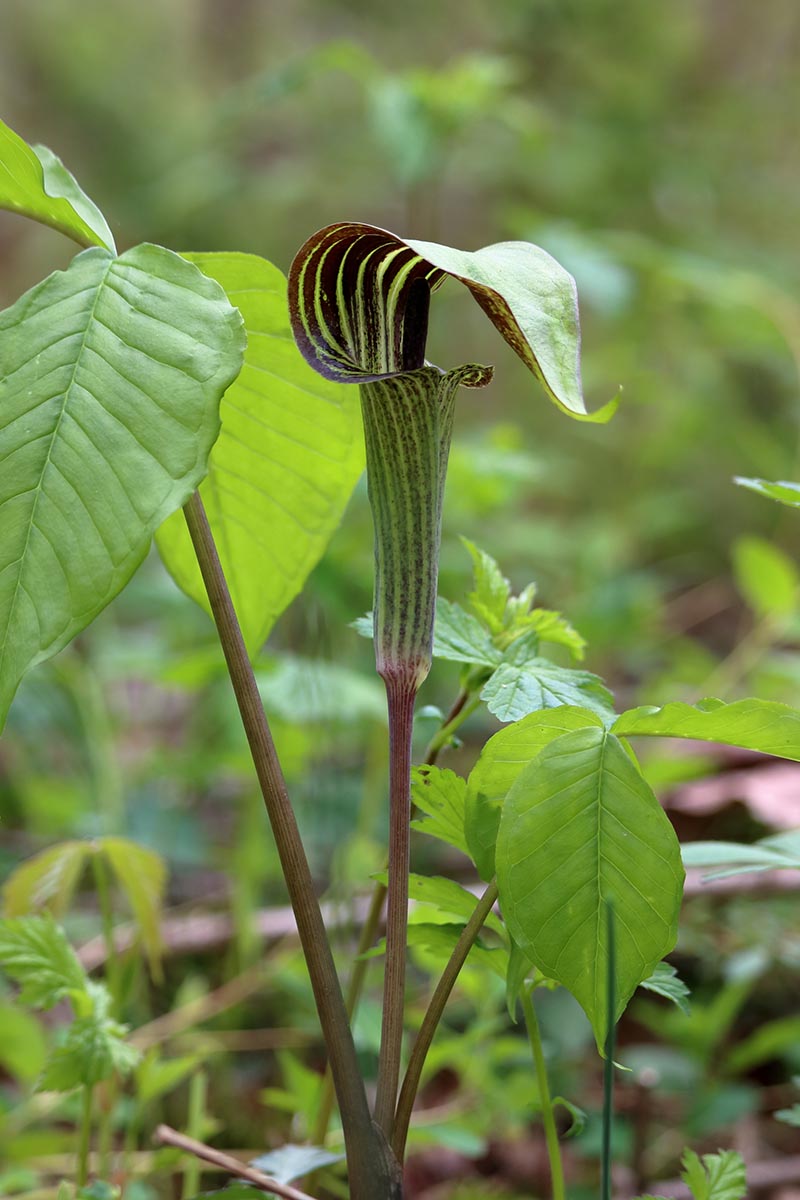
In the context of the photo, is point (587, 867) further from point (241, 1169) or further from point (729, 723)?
point (241, 1169)

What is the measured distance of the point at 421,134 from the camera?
158cm

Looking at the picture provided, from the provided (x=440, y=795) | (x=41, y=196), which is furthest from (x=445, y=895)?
(x=41, y=196)

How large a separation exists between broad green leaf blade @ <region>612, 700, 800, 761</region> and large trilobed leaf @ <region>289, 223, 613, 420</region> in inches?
5.3

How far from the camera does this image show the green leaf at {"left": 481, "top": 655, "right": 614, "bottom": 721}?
1.58 feet

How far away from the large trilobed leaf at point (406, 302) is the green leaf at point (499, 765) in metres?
0.14

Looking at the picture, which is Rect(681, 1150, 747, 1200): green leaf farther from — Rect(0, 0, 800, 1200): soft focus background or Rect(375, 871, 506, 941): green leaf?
Rect(0, 0, 800, 1200): soft focus background

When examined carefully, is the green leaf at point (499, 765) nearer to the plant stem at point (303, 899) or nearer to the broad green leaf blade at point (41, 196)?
the plant stem at point (303, 899)

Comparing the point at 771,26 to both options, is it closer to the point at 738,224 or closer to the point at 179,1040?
the point at 738,224

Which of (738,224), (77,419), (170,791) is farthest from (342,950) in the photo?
(738,224)

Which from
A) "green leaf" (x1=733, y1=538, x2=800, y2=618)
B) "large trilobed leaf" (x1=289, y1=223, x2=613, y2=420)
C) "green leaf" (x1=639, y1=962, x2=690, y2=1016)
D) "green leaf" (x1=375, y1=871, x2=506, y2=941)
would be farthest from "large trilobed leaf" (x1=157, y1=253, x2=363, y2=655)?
"green leaf" (x1=733, y1=538, x2=800, y2=618)

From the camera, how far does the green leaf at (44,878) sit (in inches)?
28.4

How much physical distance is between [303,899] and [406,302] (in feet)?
0.98

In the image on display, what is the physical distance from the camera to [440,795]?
0.51m

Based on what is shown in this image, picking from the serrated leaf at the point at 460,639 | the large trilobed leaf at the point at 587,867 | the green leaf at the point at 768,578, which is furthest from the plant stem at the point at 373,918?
the green leaf at the point at 768,578
